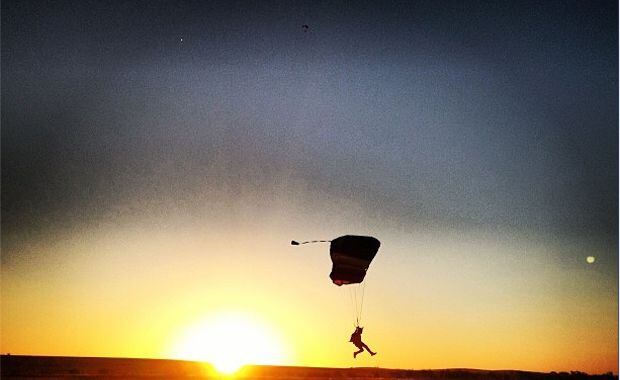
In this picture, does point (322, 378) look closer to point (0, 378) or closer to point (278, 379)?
point (278, 379)

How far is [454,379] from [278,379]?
20.7 m

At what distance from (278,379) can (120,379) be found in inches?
608

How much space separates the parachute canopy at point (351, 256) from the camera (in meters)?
16.5

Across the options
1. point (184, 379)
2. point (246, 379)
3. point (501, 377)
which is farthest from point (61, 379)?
point (501, 377)

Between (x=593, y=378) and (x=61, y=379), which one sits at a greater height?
(x=593, y=378)

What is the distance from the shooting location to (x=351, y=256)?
1662 cm

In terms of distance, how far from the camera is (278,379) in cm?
5491

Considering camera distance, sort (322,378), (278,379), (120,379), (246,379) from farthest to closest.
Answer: (322,378) < (278,379) < (246,379) < (120,379)

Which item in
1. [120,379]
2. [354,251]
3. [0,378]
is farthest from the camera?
[120,379]

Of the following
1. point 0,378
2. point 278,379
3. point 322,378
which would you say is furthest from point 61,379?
point 322,378

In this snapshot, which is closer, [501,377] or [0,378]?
[0,378]

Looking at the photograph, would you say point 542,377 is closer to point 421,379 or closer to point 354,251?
point 421,379

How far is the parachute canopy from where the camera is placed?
16531 mm

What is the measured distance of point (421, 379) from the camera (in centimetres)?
7050
